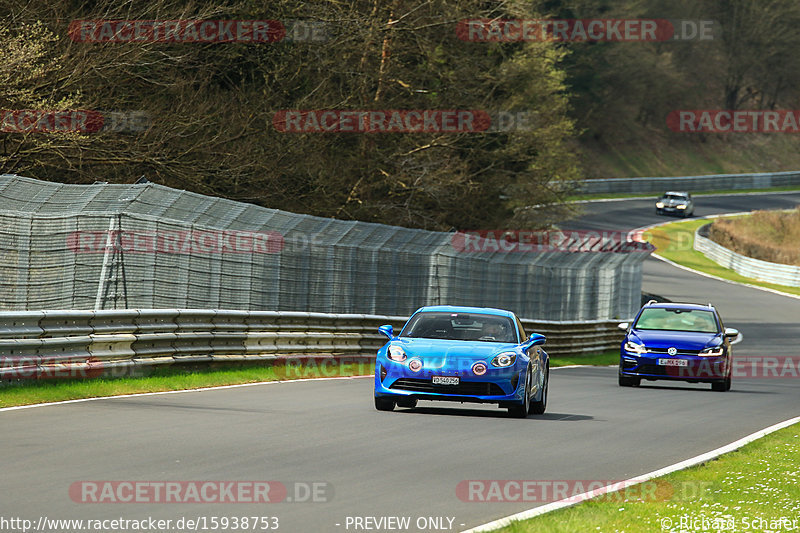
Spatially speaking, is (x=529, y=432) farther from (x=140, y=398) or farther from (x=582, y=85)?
(x=582, y=85)

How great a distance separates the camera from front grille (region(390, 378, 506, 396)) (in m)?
14.8

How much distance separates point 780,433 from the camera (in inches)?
575

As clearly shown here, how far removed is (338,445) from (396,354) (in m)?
3.54

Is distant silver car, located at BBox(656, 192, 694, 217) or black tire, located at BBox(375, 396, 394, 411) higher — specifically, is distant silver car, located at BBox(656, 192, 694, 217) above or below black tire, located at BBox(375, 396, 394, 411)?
above

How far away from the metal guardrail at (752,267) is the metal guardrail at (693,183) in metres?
20.9

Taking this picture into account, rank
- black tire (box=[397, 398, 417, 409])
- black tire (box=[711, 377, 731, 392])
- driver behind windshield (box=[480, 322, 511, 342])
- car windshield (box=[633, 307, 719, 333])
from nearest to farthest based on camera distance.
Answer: black tire (box=[397, 398, 417, 409]) → driver behind windshield (box=[480, 322, 511, 342]) → black tire (box=[711, 377, 731, 392]) → car windshield (box=[633, 307, 719, 333])

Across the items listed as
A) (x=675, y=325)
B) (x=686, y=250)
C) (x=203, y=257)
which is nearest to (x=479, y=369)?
(x=203, y=257)

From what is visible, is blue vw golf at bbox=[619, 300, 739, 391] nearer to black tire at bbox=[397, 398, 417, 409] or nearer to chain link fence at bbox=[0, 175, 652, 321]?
chain link fence at bbox=[0, 175, 652, 321]

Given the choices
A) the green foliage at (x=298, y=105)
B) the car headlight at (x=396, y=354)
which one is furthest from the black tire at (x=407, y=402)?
the green foliage at (x=298, y=105)

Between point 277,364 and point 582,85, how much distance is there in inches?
3081

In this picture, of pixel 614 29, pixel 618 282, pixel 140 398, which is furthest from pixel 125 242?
pixel 614 29

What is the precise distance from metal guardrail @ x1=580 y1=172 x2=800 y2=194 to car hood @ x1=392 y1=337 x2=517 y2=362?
249 feet

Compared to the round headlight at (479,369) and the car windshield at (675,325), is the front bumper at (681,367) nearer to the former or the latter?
the car windshield at (675,325)

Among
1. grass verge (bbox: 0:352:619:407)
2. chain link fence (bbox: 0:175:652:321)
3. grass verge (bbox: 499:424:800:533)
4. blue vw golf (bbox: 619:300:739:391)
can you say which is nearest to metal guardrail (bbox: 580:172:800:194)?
chain link fence (bbox: 0:175:652:321)
